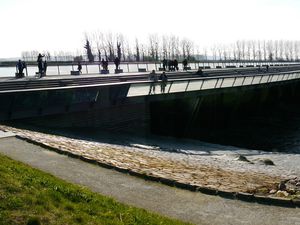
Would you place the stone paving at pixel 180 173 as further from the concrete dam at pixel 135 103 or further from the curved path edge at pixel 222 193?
the concrete dam at pixel 135 103

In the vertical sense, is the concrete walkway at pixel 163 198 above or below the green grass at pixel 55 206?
below

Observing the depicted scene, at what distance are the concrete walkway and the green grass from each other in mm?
640

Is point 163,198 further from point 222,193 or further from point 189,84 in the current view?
point 189,84

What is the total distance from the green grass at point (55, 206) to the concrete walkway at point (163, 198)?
640 mm

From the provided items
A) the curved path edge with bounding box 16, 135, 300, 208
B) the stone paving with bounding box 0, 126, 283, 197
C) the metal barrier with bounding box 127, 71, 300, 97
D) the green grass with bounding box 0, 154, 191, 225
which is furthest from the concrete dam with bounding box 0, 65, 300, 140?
the green grass with bounding box 0, 154, 191, 225

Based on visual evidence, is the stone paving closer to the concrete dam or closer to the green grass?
the green grass

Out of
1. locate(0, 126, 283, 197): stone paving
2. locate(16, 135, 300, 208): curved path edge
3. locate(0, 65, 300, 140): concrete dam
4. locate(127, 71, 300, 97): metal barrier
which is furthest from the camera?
locate(127, 71, 300, 97): metal barrier

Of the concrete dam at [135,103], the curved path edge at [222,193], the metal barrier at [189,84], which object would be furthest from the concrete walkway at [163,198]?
the metal barrier at [189,84]

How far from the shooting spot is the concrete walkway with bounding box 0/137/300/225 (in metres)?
7.06

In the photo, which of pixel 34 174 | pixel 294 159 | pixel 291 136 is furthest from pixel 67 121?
pixel 291 136

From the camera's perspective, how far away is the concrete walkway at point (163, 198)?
278 inches

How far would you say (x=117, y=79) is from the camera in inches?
1359

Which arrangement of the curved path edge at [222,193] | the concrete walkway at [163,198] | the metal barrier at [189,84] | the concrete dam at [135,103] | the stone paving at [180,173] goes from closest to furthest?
1. the concrete walkway at [163,198]
2. the curved path edge at [222,193]
3. the stone paving at [180,173]
4. the concrete dam at [135,103]
5. the metal barrier at [189,84]

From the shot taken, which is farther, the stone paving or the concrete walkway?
the stone paving
